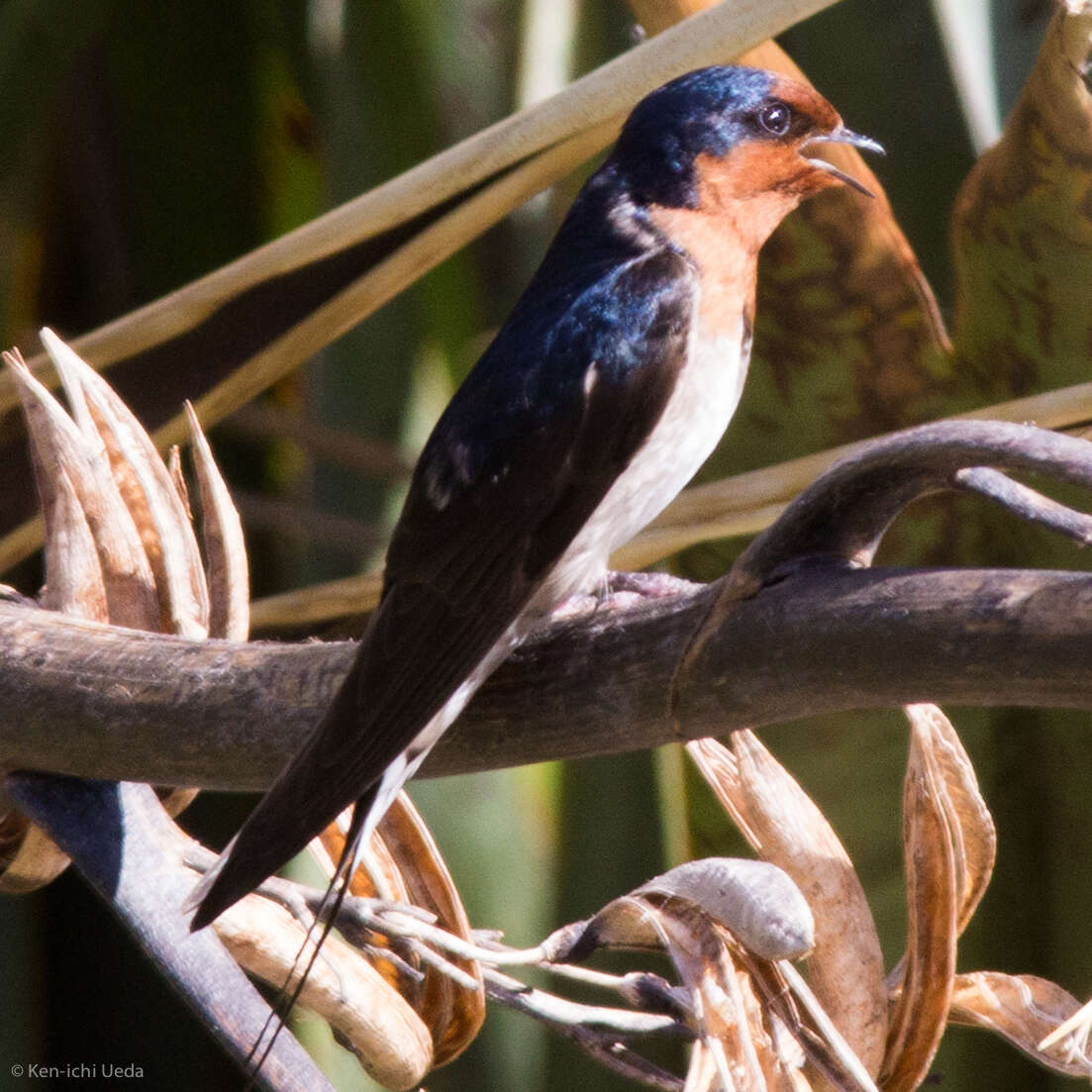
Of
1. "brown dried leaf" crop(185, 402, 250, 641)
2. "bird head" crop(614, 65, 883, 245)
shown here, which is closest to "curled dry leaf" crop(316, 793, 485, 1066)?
"brown dried leaf" crop(185, 402, 250, 641)

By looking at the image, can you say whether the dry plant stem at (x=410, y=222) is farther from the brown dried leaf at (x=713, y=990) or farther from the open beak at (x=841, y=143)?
the brown dried leaf at (x=713, y=990)

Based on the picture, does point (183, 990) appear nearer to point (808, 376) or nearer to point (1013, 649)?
point (1013, 649)

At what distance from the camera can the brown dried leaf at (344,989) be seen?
1.73ft

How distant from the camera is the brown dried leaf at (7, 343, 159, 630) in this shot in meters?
0.62

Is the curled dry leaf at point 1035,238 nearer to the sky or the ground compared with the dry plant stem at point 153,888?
nearer to the sky

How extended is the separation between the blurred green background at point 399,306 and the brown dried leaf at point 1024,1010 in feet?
1.37

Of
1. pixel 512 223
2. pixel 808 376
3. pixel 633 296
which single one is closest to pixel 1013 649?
pixel 633 296

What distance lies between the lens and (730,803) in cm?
51

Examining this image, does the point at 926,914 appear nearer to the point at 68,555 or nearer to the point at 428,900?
the point at 428,900

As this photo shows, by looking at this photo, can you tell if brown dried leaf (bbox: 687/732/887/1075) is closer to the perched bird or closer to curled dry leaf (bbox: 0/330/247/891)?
the perched bird

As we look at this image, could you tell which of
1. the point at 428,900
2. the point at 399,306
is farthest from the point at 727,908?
the point at 399,306

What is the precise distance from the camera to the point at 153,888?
1.80ft

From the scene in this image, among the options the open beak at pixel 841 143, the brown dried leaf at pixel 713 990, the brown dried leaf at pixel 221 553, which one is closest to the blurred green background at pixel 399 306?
the open beak at pixel 841 143

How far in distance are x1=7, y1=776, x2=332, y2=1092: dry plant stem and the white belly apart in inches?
7.9
